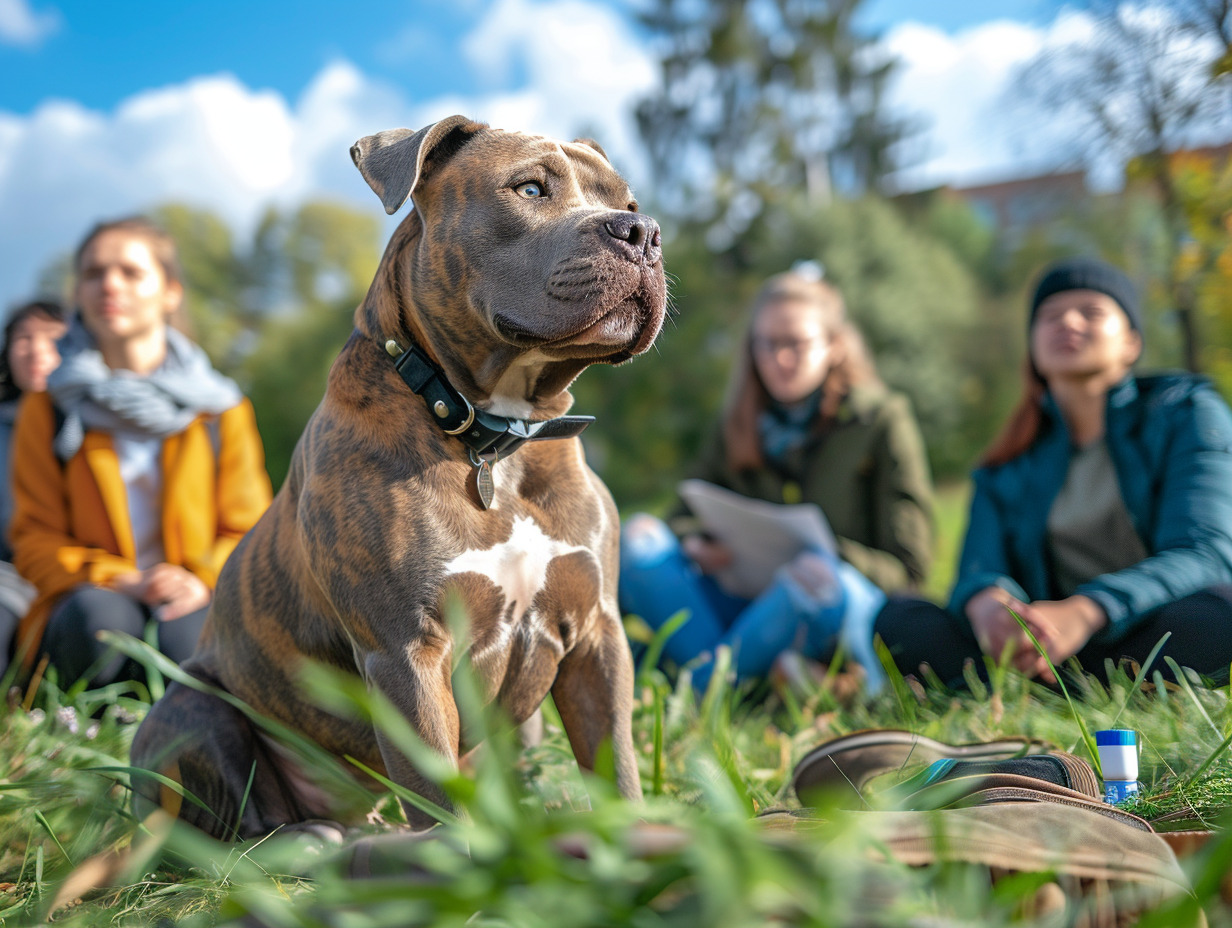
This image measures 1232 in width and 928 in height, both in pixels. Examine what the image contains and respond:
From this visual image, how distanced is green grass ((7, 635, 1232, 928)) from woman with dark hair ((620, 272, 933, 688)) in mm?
543

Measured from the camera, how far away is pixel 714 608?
4254 mm

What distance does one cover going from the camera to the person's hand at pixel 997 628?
2973 millimetres

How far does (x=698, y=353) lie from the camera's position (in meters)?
18.7

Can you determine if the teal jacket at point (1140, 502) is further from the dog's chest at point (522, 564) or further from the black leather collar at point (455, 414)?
the black leather collar at point (455, 414)

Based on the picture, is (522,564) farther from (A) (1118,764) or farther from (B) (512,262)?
(A) (1118,764)

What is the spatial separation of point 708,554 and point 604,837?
11.6ft

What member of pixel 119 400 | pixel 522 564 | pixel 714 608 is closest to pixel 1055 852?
pixel 522 564

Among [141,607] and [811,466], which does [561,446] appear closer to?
[141,607]

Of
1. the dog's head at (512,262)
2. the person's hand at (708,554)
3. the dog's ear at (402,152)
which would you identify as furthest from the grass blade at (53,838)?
the person's hand at (708,554)

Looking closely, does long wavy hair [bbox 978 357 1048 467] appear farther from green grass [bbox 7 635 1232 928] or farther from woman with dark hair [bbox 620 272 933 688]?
green grass [bbox 7 635 1232 928]

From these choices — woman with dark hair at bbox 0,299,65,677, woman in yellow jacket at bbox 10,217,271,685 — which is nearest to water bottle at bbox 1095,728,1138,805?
woman in yellow jacket at bbox 10,217,271,685

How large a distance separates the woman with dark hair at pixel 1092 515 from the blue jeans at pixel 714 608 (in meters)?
0.26

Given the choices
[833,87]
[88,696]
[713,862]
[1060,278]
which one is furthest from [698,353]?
[713,862]

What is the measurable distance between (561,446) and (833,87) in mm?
28311
